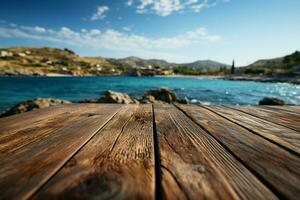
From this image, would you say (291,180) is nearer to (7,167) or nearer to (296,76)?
(7,167)

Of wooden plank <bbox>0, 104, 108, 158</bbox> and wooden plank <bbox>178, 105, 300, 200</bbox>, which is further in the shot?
wooden plank <bbox>0, 104, 108, 158</bbox>

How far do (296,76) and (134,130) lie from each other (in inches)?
2457

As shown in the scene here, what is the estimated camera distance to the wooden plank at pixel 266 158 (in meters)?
0.73

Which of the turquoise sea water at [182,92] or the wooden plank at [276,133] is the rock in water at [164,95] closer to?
the turquoise sea water at [182,92]

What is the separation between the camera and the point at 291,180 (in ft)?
2.52

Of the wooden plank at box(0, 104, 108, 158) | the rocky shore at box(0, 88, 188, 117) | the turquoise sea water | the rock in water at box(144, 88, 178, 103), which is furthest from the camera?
the turquoise sea water

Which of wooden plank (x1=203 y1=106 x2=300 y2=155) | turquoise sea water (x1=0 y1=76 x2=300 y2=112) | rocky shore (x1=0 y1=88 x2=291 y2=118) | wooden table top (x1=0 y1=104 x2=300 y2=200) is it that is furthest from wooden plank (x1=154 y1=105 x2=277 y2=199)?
turquoise sea water (x1=0 y1=76 x2=300 y2=112)

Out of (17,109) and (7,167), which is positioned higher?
(7,167)

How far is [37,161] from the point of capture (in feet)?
2.97

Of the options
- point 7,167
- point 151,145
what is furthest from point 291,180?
point 7,167

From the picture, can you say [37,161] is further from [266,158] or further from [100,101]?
[100,101]

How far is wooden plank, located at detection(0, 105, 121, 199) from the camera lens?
0.69 m

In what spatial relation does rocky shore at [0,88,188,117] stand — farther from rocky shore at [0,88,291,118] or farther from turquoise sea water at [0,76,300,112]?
turquoise sea water at [0,76,300,112]

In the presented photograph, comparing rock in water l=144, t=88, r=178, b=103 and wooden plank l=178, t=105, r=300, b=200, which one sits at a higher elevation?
wooden plank l=178, t=105, r=300, b=200
